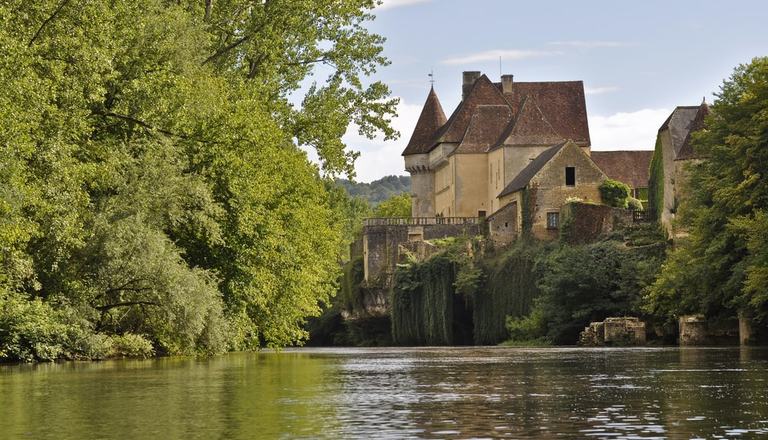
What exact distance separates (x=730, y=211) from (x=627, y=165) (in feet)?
189

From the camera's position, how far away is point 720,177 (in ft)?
185

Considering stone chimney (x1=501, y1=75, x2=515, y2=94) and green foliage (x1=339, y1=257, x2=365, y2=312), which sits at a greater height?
stone chimney (x1=501, y1=75, x2=515, y2=94)

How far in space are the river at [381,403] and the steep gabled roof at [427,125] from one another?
9709 cm

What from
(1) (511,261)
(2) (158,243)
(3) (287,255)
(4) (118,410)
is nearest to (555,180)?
(1) (511,261)

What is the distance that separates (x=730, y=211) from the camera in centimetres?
5403

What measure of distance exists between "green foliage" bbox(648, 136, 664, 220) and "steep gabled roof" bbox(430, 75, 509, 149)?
114 ft

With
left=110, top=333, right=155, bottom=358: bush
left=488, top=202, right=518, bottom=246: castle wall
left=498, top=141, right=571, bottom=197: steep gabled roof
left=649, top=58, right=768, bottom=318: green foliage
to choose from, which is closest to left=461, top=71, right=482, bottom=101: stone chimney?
left=498, top=141, right=571, bottom=197: steep gabled roof

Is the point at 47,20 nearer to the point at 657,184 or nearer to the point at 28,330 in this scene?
the point at 28,330

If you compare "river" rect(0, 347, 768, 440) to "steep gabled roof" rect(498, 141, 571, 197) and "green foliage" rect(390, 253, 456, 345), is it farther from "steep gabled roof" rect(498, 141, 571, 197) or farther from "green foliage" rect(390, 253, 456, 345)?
"steep gabled roof" rect(498, 141, 571, 197)

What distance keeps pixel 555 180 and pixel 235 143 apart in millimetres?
51437

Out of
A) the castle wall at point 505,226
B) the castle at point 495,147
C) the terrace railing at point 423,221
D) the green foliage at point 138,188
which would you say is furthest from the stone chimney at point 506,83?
the green foliage at point 138,188

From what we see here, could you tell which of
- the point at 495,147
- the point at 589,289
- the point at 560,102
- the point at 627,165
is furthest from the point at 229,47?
the point at 560,102

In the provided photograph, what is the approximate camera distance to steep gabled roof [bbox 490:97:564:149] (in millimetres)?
108125

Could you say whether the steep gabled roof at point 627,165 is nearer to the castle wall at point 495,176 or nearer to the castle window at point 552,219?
the castle wall at point 495,176
